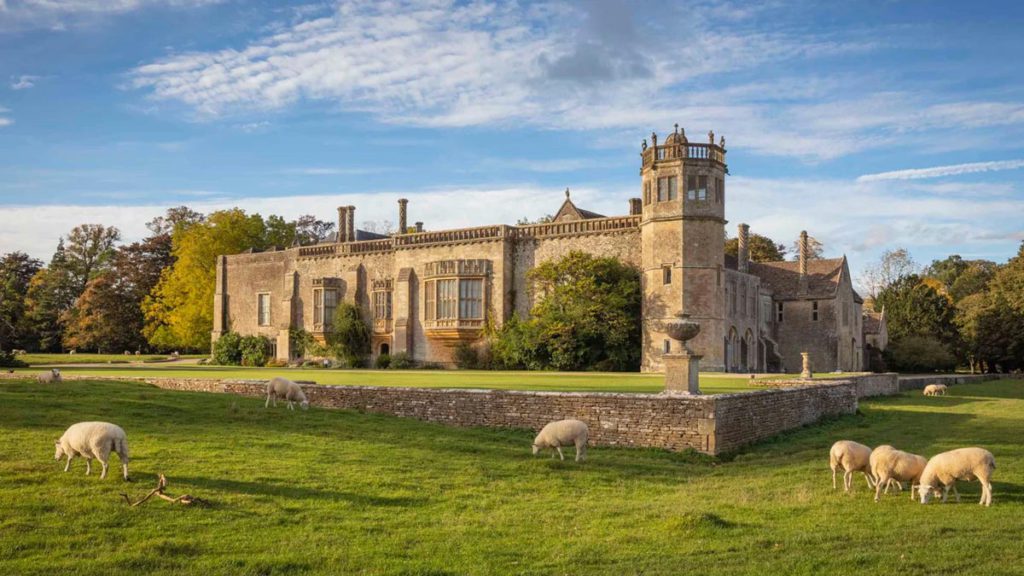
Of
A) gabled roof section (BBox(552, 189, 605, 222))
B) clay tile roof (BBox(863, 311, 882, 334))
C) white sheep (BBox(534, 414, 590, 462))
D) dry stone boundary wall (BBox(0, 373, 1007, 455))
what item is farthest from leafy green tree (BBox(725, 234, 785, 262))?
white sheep (BBox(534, 414, 590, 462))

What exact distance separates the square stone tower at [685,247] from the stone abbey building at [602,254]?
0.05m

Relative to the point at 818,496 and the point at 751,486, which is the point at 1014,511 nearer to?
the point at 818,496

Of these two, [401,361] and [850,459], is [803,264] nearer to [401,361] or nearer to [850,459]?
[401,361]

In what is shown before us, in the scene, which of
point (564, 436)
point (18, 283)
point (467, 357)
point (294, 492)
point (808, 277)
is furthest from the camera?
point (18, 283)

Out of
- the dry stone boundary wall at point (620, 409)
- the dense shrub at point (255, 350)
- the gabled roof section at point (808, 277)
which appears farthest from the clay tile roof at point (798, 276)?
the dense shrub at point (255, 350)

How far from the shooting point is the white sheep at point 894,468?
42.0 feet

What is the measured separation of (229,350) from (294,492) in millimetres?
47004

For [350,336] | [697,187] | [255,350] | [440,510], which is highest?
[697,187]

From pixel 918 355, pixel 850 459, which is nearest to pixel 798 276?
pixel 918 355

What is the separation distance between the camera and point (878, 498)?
Answer: 505 inches

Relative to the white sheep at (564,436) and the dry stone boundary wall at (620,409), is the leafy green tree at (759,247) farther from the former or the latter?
the white sheep at (564,436)

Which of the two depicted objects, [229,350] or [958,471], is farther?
[229,350]

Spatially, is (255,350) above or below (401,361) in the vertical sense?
above

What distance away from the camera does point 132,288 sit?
233ft
